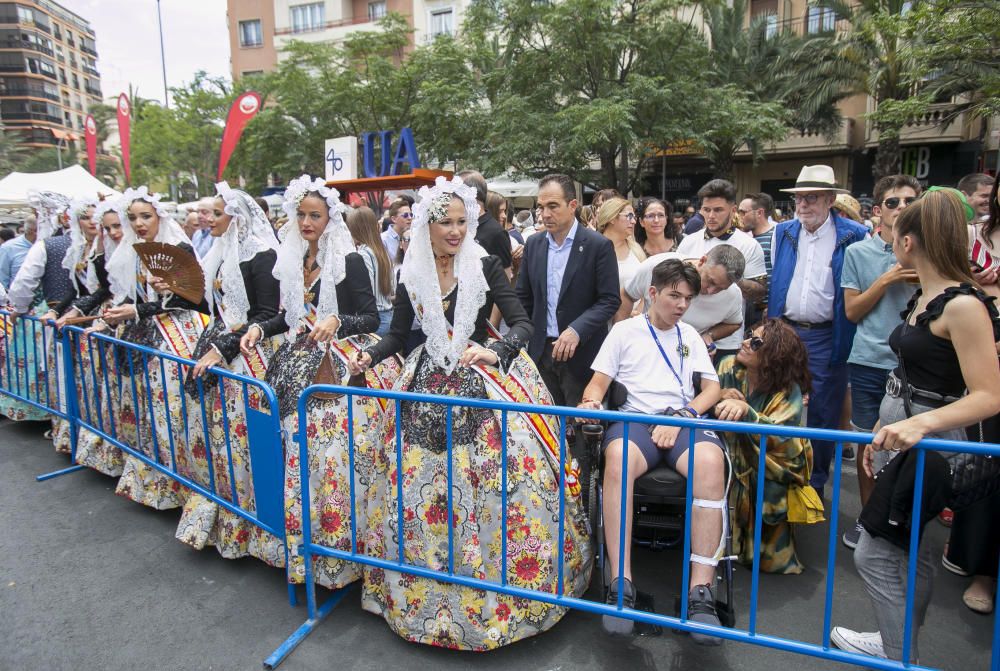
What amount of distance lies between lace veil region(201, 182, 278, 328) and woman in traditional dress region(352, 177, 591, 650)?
1.03 metres

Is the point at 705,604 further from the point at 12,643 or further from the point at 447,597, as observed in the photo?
the point at 12,643

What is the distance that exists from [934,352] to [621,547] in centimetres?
145

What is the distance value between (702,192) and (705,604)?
3.41 meters

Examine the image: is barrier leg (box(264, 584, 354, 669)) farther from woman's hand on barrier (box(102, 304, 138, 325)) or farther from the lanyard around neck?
woman's hand on barrier (box(102, 304, 138, 325))

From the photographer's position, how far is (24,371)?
566cm

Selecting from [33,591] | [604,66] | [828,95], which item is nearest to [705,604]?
[33,591]

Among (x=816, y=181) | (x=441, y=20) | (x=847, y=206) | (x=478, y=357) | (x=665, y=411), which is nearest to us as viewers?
(x=478, y=357)

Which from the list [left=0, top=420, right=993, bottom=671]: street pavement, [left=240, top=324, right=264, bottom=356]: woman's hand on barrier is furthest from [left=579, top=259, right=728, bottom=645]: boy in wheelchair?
[left=240, top=324, right=264, bottom=356]: woman's hand on barrier

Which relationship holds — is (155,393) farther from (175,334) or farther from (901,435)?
(901,435)

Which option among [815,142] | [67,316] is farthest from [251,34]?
[67,316]

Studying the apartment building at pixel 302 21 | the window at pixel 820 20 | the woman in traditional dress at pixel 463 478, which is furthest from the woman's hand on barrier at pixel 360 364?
the apartment building at pixel 302 21

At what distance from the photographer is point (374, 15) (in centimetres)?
3341

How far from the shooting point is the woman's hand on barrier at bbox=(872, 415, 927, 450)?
2.13 metres

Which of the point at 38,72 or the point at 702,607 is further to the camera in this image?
the point at 38,72
